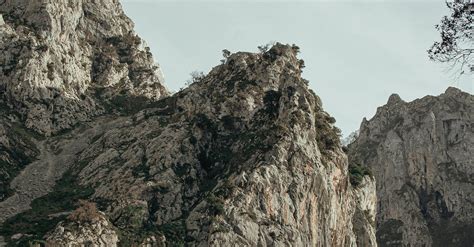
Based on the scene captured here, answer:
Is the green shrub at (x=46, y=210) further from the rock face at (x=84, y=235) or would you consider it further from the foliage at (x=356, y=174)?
the foliage at (x=356, y=174)

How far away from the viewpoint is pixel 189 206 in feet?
332

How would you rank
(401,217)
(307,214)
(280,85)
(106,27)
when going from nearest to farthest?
(307,214), (280,85), (106,27), (401,217)

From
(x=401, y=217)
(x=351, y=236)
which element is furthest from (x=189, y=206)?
(x=401, y=217)

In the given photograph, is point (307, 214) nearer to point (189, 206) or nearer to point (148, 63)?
point (189, 206)

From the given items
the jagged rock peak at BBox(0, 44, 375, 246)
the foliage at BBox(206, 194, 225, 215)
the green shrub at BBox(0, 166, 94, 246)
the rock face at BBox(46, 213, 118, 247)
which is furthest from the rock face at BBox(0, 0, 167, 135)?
the foliage at BBox(206, 194, 225, 215)

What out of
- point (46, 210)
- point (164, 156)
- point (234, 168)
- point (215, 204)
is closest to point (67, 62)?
point (164, 156)

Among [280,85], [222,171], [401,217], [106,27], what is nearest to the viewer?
[222,171]

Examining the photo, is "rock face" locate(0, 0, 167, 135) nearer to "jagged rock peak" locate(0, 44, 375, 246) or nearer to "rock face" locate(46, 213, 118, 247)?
"jagged rock peak" locate(0, 44, 375, 246)

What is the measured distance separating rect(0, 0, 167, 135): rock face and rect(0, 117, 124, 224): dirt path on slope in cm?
480

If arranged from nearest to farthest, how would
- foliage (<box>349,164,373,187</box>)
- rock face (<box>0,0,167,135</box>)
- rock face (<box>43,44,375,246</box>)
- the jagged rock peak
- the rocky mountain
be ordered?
the rocky mountain, the jagged rock peak, rock face (<box>43,44,375,246</box>), foliage (<box>349,164,373,187</box>), rock face (<box>0,0,167,135</box>)

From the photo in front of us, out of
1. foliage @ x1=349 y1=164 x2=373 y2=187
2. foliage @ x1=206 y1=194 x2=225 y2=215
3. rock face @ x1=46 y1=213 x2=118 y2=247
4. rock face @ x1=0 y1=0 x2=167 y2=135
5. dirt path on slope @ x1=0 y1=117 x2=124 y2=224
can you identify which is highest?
rock face @ x1=0 y1=0 x2=167 y2=135

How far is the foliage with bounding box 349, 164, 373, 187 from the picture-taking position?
126250 millimetres

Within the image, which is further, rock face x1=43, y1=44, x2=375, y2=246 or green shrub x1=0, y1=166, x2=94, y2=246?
rock face x1=43, y1=44, x2=375, y2=246

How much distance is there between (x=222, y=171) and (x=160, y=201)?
14.1m
